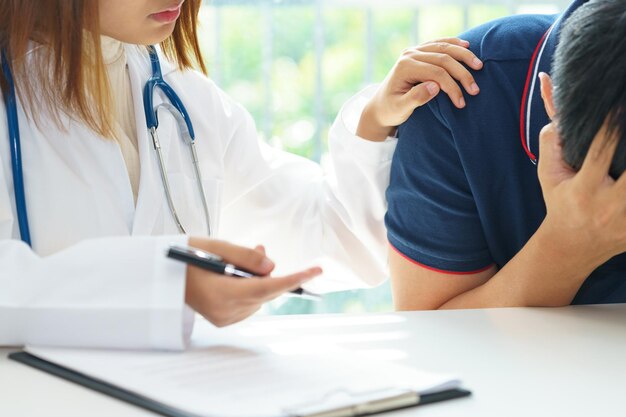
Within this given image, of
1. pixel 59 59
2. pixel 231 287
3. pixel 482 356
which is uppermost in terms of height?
pixel 59 59

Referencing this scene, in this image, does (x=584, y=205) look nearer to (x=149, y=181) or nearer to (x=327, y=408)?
(x=327, y=408)

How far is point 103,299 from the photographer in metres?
0.96

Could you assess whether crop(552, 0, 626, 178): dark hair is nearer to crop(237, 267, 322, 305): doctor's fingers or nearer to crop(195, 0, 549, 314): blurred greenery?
crop(237, 267, 322, 305): doctor's fingers

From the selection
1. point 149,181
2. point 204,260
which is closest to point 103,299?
point 204,260

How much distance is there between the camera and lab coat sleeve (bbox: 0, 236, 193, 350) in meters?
0.93

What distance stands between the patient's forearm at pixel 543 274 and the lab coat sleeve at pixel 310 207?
0.34m

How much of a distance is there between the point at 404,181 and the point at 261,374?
612 mm

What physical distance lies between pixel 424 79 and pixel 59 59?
1.75ft

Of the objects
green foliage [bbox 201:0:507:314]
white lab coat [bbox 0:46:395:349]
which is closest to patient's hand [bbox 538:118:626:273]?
white lab coat [bbox 0:46:395:349]

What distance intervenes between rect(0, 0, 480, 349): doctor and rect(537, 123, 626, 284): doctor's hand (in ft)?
0.75

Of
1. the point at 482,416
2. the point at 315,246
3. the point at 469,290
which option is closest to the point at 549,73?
the point at 469,290

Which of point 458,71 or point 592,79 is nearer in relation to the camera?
point 592,79

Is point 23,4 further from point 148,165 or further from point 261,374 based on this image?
point 261,374

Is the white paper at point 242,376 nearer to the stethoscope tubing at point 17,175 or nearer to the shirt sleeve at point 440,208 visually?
the stethoscope tubing at point 17,175
